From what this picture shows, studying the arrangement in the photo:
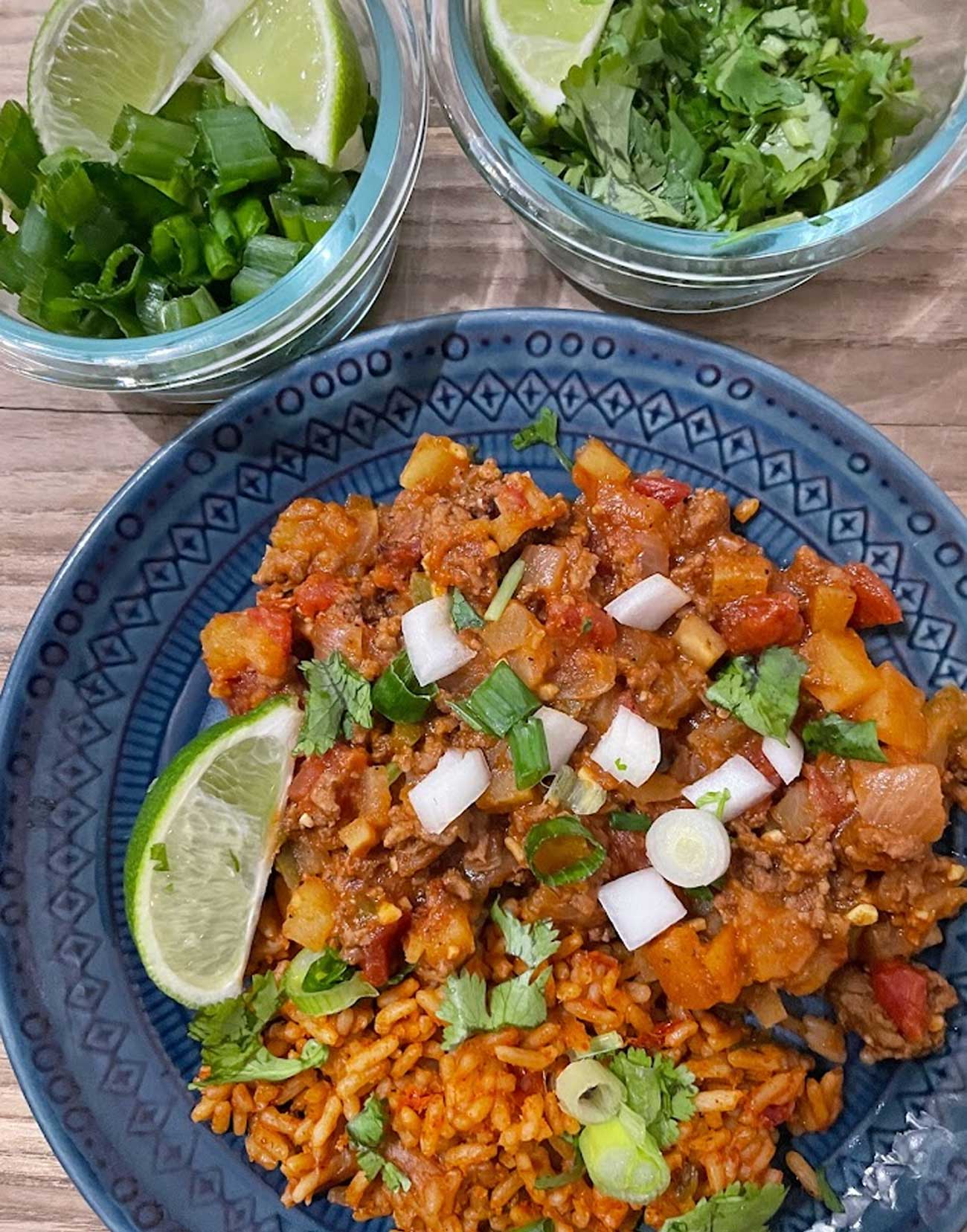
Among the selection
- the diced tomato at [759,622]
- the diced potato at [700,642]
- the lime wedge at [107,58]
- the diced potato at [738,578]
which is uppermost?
the lime wedge at [107,58]

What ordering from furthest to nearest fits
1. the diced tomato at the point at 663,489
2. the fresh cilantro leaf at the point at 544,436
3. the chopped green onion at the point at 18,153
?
the fresh cilantro leaf at the point at 544,436 → the diced tomato at the point at 663,489 → the chopped green onion at the point at 18,153

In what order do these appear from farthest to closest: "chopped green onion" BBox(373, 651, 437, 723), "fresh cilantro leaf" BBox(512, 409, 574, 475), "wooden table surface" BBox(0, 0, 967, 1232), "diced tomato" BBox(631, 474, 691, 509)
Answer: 1. "wooden table surface" BBox(0, 0, 967, 1232)
2. "fresh cilantro leaf" BBox(512, 409, 574, 475)
3. "diced tomato" BBox(631, 474, 691, 509)
4. "chopped green onion" BBox(373, 651, 437, 723)

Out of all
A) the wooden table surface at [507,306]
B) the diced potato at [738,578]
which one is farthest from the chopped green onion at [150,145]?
the diced potato at [738,578]

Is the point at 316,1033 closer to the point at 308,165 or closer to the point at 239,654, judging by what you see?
the point at 239,654

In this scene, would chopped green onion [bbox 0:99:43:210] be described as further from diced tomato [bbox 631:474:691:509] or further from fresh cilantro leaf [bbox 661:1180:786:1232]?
fresh cilantro leaf [bbox 661:1180:786:1232]

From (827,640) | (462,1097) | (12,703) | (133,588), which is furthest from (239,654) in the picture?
(827,640)

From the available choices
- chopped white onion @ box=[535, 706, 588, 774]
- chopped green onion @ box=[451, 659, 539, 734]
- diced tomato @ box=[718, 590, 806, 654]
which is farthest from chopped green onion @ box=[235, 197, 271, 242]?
diced tomato @ box=[718, 590, 806, 654]

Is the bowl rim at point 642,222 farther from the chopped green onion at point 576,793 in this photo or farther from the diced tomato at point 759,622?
the chopped green onion at point 576,793
